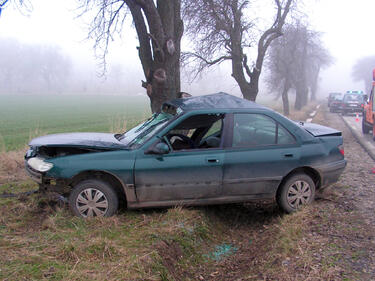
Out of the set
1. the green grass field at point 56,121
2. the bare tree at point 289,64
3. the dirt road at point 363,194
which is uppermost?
the bare tree at point 289,64

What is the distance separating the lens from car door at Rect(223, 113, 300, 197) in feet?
15.8

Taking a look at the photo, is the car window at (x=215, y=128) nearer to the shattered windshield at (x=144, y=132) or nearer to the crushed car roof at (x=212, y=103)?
the crushed car roof at (x=212, y=103)

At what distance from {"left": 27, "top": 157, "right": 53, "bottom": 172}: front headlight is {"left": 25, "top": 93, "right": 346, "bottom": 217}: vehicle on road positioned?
1 cm

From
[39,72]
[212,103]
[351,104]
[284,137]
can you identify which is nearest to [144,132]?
[212,103]

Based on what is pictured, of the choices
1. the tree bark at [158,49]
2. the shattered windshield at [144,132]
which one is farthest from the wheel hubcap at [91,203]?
the tree bark at [158,49]

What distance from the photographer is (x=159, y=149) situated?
4.54 m

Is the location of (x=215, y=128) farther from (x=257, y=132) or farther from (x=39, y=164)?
(x=39, y=164)

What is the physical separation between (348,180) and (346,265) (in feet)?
12.6

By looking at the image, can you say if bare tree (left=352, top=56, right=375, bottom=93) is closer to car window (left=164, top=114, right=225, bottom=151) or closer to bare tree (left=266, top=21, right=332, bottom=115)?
bare tree (left=266, top=21, right=332, bottom=115)

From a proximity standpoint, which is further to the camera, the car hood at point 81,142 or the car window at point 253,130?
the car window at point 253,130

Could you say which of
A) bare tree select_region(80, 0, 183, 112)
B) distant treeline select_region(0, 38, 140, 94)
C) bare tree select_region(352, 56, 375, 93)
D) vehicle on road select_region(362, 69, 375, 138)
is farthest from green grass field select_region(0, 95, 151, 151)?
distant treeline select_region(0, 38, 140, 94)

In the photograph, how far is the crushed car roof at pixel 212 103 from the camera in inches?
200

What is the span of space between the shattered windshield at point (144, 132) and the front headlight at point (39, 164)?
3.57ft

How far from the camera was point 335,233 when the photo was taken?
433cm
